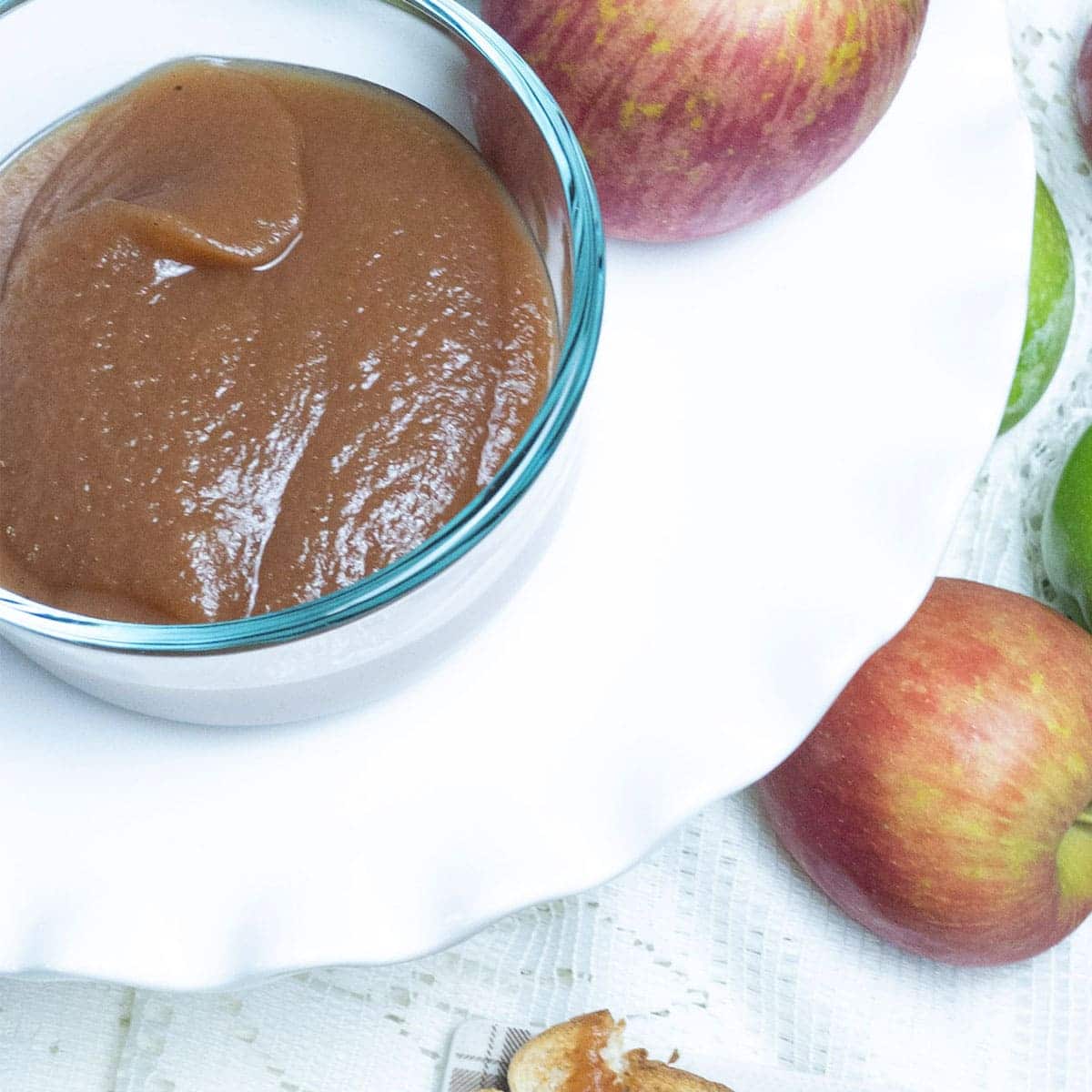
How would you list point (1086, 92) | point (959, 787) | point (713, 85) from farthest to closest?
point (1086, 92), point (959, 787), point (713, 85)

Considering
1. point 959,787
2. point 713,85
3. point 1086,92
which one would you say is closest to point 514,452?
point 713,85

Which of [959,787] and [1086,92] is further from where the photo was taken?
[1086,92]

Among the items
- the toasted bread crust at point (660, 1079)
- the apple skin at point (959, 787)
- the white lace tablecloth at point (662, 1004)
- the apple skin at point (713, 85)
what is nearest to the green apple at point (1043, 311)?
the apple skin at point (959, 787)

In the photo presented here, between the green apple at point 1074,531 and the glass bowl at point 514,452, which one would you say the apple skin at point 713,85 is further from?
the green apple at point 1074,531

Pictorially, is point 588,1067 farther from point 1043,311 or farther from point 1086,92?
point 1086,92

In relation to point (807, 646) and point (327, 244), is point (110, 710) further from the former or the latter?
point (807, 646)
